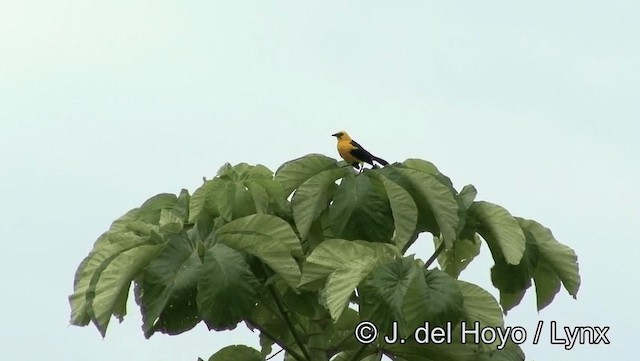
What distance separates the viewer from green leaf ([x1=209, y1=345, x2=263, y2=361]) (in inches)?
496

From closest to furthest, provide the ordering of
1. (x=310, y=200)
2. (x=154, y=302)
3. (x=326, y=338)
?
1. (x=154, y=302)
2. (x=310, y=200)
3. (x=326, y=338)

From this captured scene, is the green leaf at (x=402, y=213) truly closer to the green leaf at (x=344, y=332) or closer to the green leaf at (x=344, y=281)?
the green leaf at (x=344, y=281)

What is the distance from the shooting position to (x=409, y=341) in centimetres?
1192

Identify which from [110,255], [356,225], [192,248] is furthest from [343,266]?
[110,255]

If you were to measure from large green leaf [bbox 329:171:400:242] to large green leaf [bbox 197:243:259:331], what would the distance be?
107cm

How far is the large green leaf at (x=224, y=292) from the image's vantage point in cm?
1049

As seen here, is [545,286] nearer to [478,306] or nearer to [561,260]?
[561,260]

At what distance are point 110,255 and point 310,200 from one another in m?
1.80

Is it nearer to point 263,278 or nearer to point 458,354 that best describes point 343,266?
point 263,278

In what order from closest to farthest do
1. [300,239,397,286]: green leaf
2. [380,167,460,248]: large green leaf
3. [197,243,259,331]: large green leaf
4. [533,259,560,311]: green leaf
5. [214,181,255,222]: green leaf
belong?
[197,243,259,331]: large green leaf, [300,239,397,286]: green leaf, [380,167,460,248]: large green leaf, [214,181,255,222]: green leaf, [533,259,560,311]: green leaf

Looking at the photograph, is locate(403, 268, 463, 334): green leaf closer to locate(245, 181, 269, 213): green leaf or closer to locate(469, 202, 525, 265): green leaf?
locate(469, 202, 525, 265): green leaf

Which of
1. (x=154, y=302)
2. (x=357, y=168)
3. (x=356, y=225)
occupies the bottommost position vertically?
(x=154, y=302)

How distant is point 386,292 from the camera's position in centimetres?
1062

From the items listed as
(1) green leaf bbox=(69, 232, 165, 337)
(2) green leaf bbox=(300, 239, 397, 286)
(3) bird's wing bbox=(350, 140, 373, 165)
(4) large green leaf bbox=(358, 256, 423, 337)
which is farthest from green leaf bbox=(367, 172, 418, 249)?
(1) green leaf bbox=(69, 232, 165, 337)
